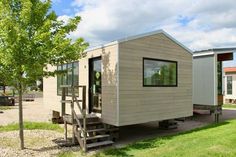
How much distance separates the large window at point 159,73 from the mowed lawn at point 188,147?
85.6 inches

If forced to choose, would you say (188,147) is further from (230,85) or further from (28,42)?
(230,85)

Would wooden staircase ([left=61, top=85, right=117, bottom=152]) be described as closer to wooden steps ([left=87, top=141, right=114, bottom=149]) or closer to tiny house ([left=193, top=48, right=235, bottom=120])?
wooden steps ([left=87, top=141, right=114, bottom=149])

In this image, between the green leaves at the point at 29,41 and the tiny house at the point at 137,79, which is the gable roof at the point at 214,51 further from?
the green leaves at the point at 29,41

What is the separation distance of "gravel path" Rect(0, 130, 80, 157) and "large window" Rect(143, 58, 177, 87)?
3.41 meters

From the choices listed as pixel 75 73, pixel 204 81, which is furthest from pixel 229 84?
pixel 75 73

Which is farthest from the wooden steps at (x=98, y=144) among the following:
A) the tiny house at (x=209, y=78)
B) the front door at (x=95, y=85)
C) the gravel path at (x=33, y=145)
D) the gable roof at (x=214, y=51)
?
the gable roof at (x=214, y=51)

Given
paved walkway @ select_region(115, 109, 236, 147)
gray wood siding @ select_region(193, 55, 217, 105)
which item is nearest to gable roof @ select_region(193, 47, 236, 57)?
gray wood siding @ select_region(193, 55, 217, 105)

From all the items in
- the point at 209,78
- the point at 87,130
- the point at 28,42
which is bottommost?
the point at 87,130

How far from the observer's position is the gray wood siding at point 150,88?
902 cm

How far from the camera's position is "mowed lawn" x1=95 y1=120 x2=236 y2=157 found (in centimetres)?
693

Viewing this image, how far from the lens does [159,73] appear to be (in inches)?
403

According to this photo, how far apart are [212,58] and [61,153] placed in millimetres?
8950

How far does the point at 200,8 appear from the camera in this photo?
11.7 meters

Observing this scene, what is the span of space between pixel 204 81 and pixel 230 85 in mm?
12547
